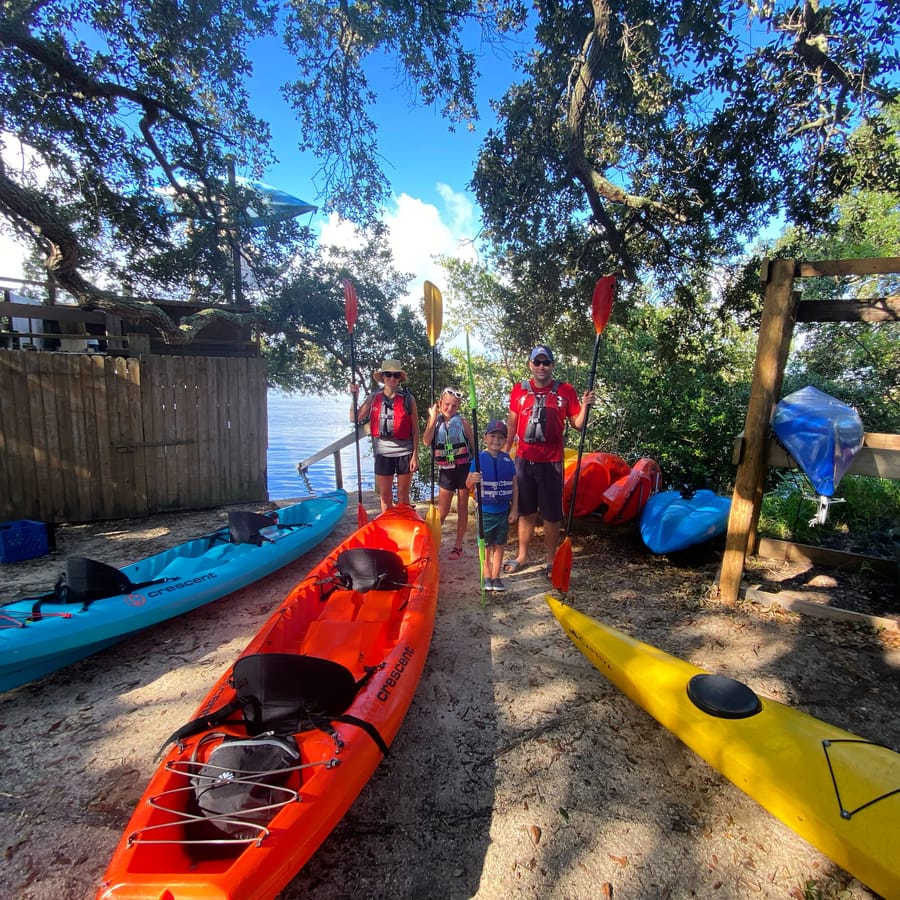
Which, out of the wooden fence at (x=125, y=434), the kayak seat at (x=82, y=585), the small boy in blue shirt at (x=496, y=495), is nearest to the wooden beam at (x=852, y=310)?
the small boy in blue shirt at (x=496, y=495)

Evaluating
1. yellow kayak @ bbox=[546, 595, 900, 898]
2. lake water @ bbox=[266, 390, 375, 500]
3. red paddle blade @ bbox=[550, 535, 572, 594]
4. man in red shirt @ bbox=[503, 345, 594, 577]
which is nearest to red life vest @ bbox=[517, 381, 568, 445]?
man in red shirt @ bbox=[503, 345, 594, 577]

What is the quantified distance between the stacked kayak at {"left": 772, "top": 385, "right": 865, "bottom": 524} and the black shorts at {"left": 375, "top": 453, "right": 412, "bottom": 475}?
3278 mm

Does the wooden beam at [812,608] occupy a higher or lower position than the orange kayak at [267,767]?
lower

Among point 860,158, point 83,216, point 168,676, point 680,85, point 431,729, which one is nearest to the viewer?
point 431,729

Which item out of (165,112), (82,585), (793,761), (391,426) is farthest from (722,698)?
(165,112)

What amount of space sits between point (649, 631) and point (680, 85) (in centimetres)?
630

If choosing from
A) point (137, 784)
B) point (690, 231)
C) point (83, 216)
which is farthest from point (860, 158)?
point (83, 216)

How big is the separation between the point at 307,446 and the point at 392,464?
14.3 metres

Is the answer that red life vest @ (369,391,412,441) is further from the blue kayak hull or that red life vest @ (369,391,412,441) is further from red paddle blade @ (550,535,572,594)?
the blue kayak hull

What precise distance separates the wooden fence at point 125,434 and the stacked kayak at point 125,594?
2456 millimetres

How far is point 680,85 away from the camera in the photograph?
561 cm

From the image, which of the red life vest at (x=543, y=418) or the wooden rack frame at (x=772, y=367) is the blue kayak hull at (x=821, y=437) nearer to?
the wooden rack frame at (x=772, y=367)

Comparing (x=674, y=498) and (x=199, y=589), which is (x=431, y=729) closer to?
(x=199, y=589)

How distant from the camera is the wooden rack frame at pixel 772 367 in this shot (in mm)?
A: 3145
